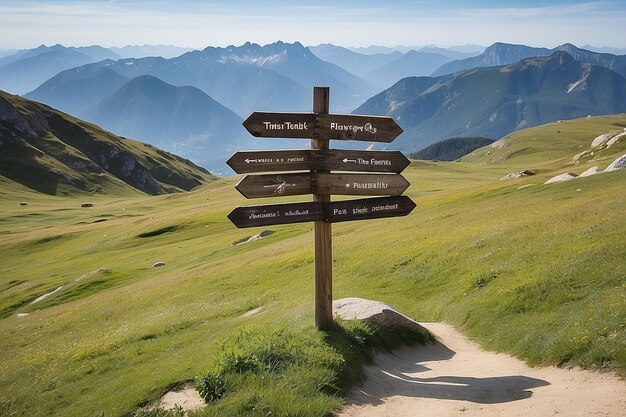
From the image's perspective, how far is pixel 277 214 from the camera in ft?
49.4

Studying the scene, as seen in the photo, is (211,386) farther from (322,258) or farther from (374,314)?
(374,314)

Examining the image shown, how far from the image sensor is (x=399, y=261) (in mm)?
31484

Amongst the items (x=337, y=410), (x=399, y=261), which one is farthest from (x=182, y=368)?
(x=399, y=261)

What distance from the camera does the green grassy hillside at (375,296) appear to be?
16844mm

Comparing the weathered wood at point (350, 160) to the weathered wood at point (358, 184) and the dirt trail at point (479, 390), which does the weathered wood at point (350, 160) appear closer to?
the weathered wood at point (358, 184)

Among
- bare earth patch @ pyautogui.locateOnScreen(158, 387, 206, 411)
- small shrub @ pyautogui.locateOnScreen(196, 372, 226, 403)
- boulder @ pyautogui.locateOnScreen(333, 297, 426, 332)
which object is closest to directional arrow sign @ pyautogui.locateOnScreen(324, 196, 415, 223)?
boulder @ pyautogui.locateOnScreen(333, 297, 426, 332)

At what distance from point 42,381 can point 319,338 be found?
578 inches

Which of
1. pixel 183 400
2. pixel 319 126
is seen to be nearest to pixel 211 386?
pixel 183 400

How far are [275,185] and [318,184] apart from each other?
49.3 inches

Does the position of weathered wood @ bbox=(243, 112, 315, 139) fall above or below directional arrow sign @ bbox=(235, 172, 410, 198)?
above

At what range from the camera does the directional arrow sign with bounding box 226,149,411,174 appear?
14.8 m

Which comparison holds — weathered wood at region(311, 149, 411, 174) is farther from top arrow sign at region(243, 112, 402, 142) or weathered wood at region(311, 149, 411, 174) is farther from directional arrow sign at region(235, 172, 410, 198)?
top arrow sign at region(243, 112, 402, 142)

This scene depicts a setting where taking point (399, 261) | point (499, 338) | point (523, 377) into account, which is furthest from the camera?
point (399, 261)

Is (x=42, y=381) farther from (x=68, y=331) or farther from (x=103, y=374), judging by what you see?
(x=68, y=331)
